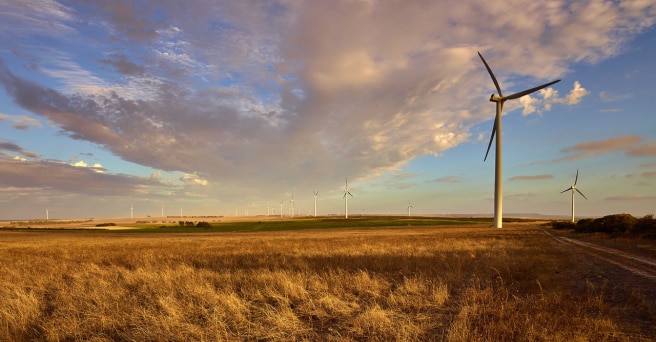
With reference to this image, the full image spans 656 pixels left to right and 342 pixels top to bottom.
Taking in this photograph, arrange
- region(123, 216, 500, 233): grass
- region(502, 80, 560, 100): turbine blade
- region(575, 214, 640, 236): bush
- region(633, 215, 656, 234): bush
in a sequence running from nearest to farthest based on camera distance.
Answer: region(633, 215, 656, 234): bush < region(575, 214, 640, 236): bush < region(502, 80, 560, 100): turbine blade < region(123, 216, 500, 233): grass

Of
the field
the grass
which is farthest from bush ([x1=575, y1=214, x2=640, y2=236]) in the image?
the grass

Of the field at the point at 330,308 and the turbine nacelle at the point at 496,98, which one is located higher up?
the turbine nacelle at the point at 496,98

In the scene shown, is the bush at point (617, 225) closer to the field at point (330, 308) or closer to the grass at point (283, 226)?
the field at point (330, 308)

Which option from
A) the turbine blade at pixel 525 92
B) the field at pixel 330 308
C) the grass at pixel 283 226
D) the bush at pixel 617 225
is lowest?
the grass at pixel 283 226

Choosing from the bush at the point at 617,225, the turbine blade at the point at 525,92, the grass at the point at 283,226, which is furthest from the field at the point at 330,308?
the grass at the point at 283,226

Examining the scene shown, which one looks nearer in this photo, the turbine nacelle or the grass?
the turbine nacelle

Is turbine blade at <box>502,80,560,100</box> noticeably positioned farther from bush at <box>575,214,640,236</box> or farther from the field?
the field

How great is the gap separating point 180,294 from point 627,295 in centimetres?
1613

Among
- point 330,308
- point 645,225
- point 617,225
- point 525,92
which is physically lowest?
point 617,225

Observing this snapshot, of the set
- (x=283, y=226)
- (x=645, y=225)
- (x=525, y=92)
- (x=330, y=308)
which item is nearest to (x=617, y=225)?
(x=645, y=225)

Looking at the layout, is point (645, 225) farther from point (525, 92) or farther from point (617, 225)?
point (525, 92)

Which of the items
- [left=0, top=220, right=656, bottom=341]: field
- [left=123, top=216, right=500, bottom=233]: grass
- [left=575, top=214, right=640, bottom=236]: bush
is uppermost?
[left=0, top=220, right=656, bottom=341]: field

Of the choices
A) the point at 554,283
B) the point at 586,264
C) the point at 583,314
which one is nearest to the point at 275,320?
the point at 583,314

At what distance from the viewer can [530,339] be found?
805 centimetres
